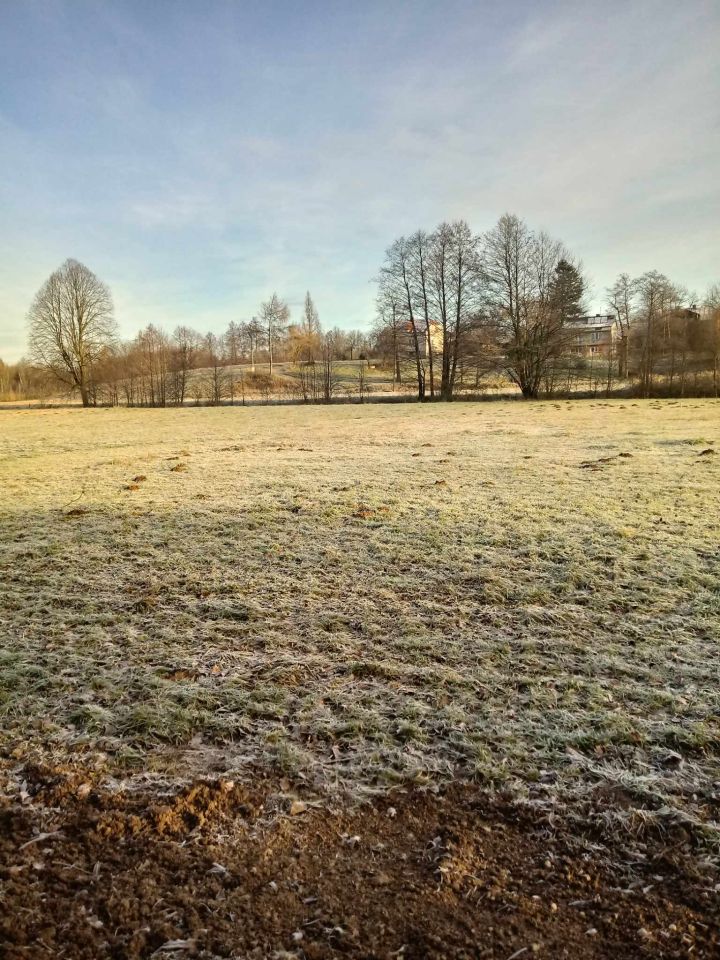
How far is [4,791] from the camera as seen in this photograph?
2.33 metres

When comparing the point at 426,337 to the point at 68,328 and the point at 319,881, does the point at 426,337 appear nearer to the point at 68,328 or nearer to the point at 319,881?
the point at 68,328

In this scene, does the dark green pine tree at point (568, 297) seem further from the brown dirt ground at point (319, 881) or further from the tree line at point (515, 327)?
the brown dirt ground at point (319, 881)

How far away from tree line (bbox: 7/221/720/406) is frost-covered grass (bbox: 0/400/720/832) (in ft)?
99.0

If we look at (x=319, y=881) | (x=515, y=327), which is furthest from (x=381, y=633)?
(x=515, y=327)

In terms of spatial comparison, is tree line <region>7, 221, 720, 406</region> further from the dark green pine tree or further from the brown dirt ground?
the brown dirt ground

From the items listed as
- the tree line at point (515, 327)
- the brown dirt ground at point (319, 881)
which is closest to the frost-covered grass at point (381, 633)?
the brown dirt ground at point (319, 881)

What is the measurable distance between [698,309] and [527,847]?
52783mm

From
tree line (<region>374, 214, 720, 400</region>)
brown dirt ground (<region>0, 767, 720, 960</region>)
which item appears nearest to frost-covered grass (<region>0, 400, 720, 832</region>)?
brown dirt ground (<region>0, 767, 720, 960</region>)

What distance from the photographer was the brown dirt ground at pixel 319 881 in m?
1.66

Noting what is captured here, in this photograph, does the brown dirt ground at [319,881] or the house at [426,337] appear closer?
the brown dirt ground at [319,881]

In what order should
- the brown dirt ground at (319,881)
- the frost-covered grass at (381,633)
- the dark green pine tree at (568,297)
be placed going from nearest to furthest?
the brown dirt ground at (319,881)
the frost-covered grass at (381,633)
the dark green pine tree at (568,297)

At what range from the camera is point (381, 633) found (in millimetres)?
3723

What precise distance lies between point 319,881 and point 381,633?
189cm

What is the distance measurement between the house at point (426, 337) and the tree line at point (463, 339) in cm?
7
